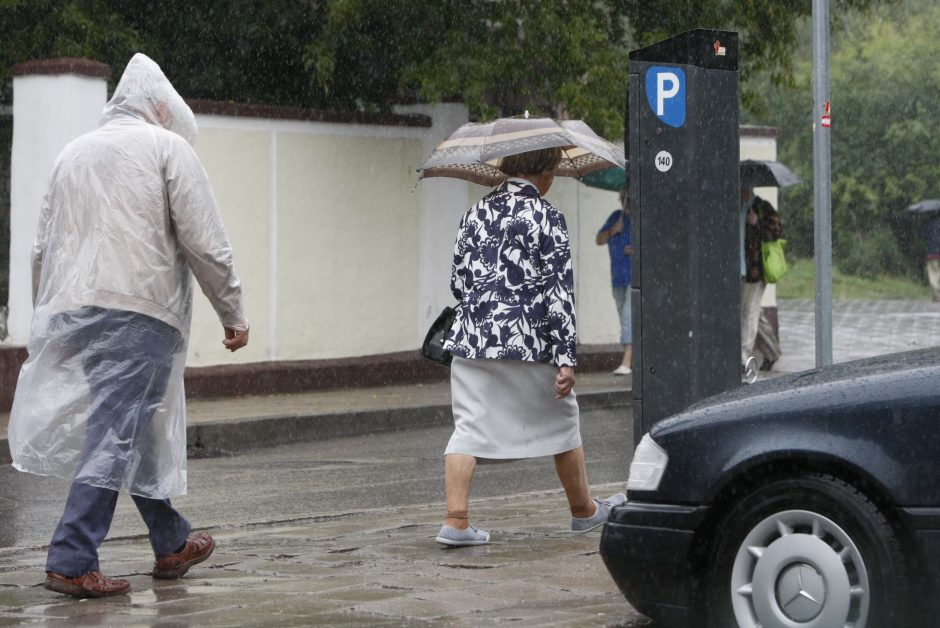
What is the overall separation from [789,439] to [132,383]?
2400mm

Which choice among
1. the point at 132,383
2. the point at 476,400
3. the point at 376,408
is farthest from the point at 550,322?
the point at 376,408

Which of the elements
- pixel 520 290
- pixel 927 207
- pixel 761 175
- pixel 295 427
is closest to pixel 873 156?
pixel 927 207

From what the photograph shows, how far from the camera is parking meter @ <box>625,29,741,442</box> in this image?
6.88m

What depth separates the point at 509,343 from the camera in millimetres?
6961

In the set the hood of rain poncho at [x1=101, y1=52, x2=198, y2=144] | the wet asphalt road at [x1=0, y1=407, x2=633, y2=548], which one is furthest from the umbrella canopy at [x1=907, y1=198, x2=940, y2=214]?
the hood of rain poncho at [x1=101, y1=52, x2=198, y2=144]

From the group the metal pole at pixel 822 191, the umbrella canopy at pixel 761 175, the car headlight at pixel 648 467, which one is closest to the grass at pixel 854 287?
the umbrella canopy at pixel 761 175

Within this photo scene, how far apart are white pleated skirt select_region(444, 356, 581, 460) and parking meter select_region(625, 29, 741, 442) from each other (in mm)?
384

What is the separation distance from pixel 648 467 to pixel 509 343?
173 centimetres

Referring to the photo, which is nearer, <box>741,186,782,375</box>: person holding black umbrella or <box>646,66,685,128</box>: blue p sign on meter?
<box>646,66,685,128</box>: blue p sign on meter

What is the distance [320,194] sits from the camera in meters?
15.4

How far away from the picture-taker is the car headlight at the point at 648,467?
5262mm

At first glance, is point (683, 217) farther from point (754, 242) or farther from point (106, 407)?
point (754, 242)

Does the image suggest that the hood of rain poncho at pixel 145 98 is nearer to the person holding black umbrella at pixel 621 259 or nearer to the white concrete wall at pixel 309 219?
the white concrete wall at pixel 309 219

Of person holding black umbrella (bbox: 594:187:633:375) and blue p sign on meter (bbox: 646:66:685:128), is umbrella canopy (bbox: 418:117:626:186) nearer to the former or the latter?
blue p sign on meter (bbox: 646:66:685:128)
